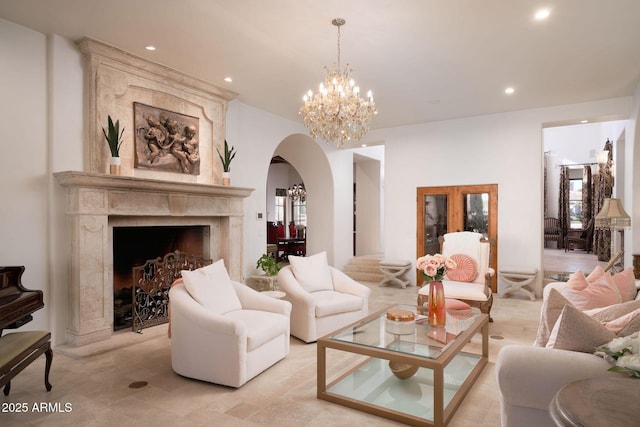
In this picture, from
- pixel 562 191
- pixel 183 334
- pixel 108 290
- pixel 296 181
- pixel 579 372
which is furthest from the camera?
pixel 296 181

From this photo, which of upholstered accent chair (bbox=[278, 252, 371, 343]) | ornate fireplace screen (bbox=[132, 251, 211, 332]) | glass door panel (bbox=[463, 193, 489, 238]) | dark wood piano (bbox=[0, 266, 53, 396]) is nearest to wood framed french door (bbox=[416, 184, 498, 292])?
glass door panel (bbox=[463, 193, 489, 238])

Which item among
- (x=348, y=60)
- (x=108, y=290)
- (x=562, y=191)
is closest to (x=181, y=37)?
(x=348, y=60)

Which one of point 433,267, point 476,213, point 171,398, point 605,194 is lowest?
point 171,398

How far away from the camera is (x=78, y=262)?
3855mm

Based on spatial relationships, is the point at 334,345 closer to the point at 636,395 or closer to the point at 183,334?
the point at 183,334

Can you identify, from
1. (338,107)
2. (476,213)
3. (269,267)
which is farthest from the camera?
(476,213)

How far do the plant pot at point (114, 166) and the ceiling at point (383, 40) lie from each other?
121cm

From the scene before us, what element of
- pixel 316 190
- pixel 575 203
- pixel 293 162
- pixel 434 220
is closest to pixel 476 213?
pixel 434 220

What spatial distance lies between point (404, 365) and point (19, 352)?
8.68ft

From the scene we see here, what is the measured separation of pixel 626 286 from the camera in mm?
3020

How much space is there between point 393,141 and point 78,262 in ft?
19.2

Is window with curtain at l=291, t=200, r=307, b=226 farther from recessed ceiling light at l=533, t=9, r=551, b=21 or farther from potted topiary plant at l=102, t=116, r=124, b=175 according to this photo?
recessed ceiling light at l=533, t=9, r=551, b=21

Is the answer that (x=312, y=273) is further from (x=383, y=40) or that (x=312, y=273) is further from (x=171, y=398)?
(x=383, y=40)

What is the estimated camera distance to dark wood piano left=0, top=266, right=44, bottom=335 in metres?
2.64
